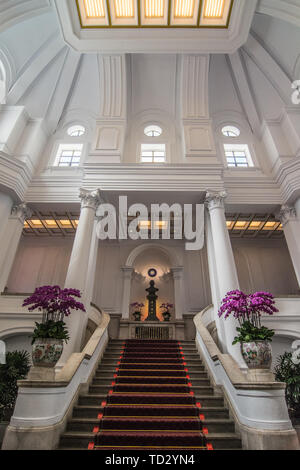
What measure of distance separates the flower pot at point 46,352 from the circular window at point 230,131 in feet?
36.8

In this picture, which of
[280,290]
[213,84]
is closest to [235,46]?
[213,84]

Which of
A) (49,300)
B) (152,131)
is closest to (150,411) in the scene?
(49,300)

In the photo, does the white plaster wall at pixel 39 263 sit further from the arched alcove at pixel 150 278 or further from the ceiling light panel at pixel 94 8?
the ceiling light panel at pixel 94 8

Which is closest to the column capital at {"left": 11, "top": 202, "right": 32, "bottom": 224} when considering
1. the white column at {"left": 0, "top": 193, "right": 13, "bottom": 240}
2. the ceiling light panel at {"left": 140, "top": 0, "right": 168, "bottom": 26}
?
the white column at {"left": 0, "top": 193, "right": 13, "bottom": 240}

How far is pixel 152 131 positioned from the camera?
1162 centimetres

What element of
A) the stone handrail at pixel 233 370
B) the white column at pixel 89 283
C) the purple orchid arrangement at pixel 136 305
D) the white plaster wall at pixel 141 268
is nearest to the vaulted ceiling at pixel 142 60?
the white column at pixel 89 283

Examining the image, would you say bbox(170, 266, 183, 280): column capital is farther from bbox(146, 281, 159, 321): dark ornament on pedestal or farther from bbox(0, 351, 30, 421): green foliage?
bbox(0, 351, 30, 421): green foliage

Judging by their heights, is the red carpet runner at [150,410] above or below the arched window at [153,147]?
below

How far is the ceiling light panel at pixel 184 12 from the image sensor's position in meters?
8.73

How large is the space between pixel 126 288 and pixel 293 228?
25.6 feet

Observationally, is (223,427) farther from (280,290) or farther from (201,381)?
(280,290)

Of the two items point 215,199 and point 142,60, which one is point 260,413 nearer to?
point 215,199

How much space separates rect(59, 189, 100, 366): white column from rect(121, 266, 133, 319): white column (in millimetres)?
4092

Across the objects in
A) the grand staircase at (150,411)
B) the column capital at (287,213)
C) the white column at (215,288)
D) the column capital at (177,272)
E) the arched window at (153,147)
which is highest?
the arched window at (153,147)
